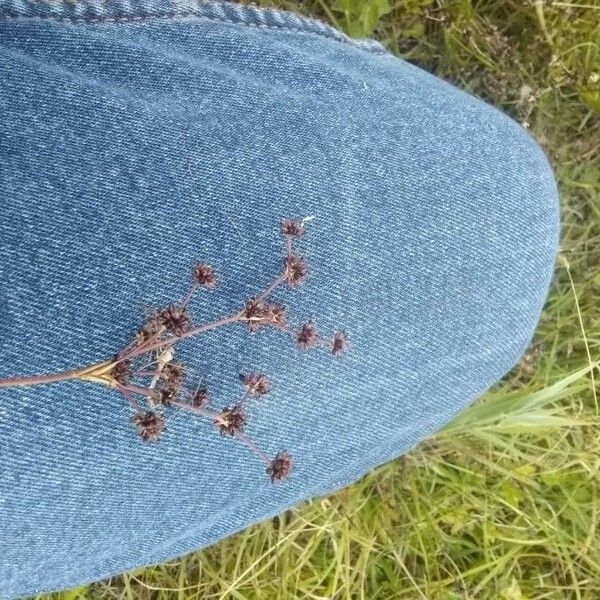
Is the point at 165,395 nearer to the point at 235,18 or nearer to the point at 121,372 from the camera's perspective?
the point at 121,372

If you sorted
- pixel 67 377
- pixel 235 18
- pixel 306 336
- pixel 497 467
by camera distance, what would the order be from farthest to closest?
pixel 497 467 → pixel 235 18 → pixel 306 336 → pixel 67 377

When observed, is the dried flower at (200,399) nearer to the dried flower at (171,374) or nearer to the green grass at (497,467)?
the dried flower at (171,374)

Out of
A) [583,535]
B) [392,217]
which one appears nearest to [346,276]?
[392,217]

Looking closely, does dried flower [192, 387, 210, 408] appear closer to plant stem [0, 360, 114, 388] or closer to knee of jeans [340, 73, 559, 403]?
plant stem [0, 360, 114, 388]

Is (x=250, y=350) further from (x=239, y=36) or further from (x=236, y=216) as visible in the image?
(x=239, y=36)

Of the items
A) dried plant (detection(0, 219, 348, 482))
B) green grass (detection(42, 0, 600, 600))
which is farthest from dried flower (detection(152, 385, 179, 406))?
green grass (detection(42, 0, 600, 600))

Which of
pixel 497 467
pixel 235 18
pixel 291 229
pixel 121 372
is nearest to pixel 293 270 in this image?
pixel 291 229

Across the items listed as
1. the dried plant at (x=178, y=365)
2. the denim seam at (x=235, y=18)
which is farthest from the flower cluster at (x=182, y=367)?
the denim seam at (x=235, y=18)
